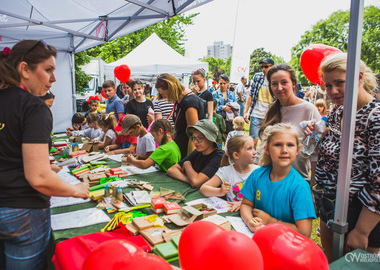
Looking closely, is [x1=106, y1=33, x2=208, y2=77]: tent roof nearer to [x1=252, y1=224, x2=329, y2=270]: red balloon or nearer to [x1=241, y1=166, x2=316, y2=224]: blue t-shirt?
[x1=241, y1=166, x2=316, y2=224]: blue t-shirt

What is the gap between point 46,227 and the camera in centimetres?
123

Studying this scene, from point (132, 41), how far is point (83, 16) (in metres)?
9.46

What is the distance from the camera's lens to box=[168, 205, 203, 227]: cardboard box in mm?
1513

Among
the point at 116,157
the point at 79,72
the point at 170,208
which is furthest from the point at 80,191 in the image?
the point at 79,72

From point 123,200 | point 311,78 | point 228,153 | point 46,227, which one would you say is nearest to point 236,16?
point 311,78

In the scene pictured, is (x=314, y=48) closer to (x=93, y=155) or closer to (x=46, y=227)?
(x=46, y=227)

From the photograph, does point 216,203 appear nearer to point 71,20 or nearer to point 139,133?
point 139,133

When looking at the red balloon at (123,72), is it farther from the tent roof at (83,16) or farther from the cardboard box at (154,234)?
the cardboard box at (154,234)

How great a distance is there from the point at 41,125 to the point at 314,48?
6.94 ft

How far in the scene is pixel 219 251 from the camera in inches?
24.2

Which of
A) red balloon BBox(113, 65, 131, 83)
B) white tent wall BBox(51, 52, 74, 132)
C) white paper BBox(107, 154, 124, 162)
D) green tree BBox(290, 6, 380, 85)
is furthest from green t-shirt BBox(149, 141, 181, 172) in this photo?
green tree BBox(290, 6, 380, 85)

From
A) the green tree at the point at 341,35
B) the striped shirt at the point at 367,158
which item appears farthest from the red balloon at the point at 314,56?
the green tree at the point at 341,35

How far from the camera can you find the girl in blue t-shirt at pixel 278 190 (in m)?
1.41

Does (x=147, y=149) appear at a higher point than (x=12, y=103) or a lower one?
lower
